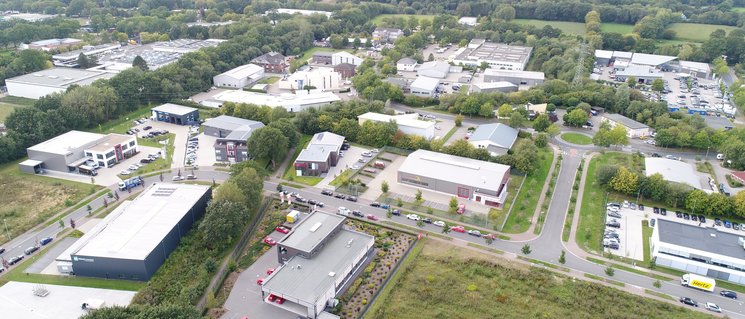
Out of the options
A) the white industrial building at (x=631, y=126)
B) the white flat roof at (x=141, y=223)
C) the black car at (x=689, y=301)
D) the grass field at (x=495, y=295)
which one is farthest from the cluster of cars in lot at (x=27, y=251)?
the white industrial building at (x=631, y=126)

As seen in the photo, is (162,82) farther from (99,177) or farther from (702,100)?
(702,100)

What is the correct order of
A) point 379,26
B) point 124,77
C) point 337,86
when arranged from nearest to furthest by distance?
1. point 124,77
2. point 337,86
3. point 379,26

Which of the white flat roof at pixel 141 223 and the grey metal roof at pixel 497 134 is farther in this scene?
the grey metal roof at pixel 497 134

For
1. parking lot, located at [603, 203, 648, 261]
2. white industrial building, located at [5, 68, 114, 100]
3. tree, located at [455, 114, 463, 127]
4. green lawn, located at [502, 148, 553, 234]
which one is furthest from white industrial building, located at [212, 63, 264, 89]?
parking lot, located at [603, 203, 648, 261]

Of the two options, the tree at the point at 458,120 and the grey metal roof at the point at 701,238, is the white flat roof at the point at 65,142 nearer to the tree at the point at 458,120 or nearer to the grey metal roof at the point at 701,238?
the tree at the point at 458,120

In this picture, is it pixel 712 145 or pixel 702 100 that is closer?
pixel 712 145

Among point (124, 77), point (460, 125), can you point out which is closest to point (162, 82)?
point (124, 77)
